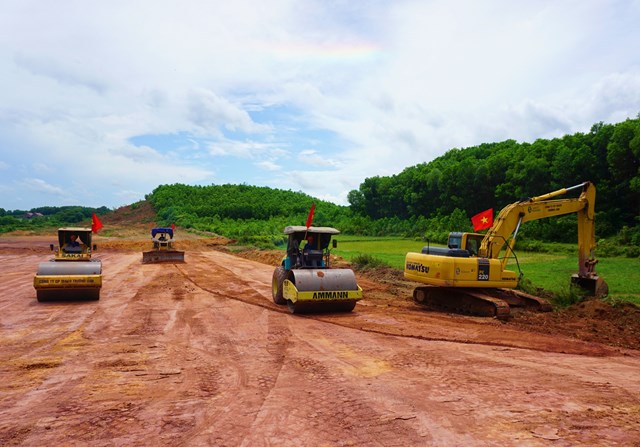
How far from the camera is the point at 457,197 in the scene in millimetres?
63125

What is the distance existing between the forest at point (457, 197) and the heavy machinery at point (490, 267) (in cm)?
1543

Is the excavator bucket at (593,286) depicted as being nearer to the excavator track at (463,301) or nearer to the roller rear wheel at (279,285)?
the excavator track at (463,301)

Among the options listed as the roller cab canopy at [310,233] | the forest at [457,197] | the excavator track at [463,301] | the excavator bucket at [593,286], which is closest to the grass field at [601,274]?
the excavator bucket at [593,286]

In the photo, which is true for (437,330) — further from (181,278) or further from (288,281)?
(181,278)

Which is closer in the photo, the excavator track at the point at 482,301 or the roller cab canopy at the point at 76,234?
the excavator track at the point at 482,301

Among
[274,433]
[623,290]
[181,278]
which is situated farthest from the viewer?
[181,278]

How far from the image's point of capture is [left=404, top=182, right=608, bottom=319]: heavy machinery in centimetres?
1277

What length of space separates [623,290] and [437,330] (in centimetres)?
1014

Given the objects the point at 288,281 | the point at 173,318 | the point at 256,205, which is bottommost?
the point at 173,318

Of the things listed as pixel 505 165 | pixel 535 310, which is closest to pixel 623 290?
pixel 535 310

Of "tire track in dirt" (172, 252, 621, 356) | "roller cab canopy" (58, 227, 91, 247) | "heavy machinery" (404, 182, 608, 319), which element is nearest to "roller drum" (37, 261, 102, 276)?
"roller cab canopy" (58, 227, 91, 247)

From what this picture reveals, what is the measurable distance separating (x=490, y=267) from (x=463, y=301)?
1.24 meters

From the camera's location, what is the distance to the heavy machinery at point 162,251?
29172mm

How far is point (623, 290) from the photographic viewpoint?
17.2 meters
